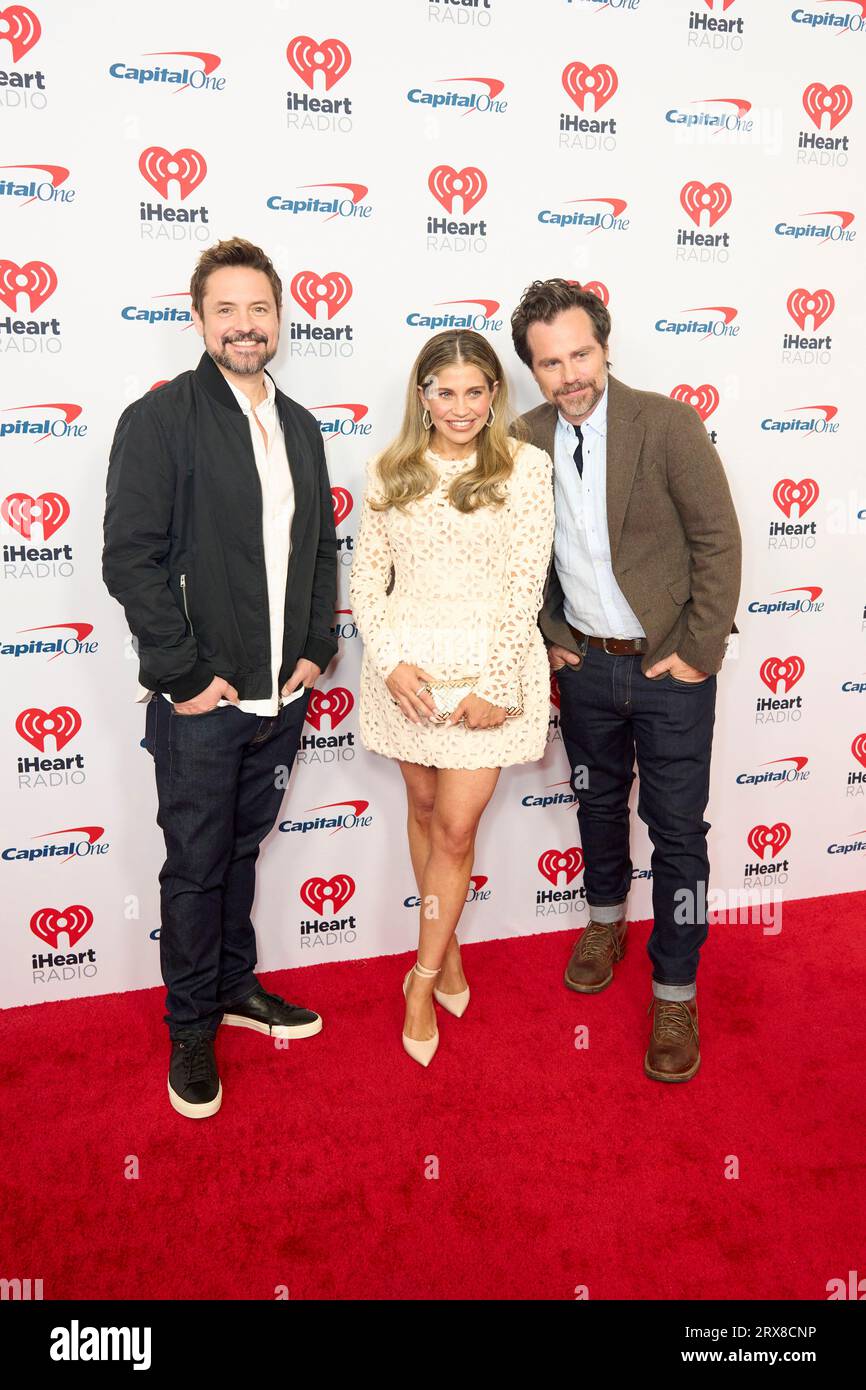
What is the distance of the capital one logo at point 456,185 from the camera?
2709 mm

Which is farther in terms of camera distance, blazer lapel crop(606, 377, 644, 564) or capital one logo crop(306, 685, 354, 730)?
capital one logo crop(306, 685, 354, 730)

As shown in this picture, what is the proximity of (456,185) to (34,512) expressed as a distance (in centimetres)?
146

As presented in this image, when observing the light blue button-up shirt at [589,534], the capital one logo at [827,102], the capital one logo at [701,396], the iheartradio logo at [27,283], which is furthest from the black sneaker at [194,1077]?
the capital one logo at [827,102]

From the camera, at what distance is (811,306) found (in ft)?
10.2

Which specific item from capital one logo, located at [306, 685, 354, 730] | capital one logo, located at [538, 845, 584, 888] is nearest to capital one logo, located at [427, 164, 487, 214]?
capital one logo, located at [306, 685, 354, 730]

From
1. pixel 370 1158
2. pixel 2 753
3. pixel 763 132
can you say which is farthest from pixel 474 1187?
pixel 763 132

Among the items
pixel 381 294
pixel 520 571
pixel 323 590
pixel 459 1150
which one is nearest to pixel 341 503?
pixel 323 590

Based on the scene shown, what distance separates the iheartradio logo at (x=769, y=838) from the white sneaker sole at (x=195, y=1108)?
204cm

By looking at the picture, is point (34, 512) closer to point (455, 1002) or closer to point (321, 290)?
point (321, 290)

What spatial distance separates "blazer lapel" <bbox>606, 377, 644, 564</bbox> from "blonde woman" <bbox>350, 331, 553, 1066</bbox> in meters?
0.18

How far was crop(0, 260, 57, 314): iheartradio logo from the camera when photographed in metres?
2.47

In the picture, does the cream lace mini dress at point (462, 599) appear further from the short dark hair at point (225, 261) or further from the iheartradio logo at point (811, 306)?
the iheartradio logo at point (811, 306)

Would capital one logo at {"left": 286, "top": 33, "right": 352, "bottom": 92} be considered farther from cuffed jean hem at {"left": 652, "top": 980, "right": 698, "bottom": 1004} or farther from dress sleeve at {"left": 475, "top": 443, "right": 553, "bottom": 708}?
cuffed jean hem at {"left": 652, "top": 980, "right": 698, "bottom": 1004}

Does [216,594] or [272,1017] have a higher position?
[216,594]
